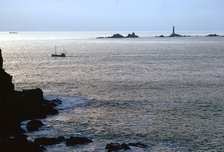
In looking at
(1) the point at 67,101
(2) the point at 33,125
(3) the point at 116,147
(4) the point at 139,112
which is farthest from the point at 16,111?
(3) the point at 116,147

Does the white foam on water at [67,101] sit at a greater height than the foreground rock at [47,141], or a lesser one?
greater

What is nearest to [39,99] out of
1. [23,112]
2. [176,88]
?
[23,112]

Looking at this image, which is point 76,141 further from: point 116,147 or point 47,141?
point 116,147

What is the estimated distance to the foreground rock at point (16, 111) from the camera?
125 ft

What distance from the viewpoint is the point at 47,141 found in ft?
140

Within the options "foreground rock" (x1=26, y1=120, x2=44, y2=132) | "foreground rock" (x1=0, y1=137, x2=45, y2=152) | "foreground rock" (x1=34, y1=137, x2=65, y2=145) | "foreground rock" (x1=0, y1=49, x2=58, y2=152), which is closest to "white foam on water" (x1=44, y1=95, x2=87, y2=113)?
"foreground rock" (x1=0, y1=49, x2=58, y2=152)

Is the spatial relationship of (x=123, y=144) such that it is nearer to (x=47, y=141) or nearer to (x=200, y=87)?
(x=47, y=141)

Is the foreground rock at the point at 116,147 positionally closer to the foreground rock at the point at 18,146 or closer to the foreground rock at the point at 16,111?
the foreground rock at the point at 16,111

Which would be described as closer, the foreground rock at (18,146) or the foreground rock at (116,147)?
the foreground rock at (18,146)

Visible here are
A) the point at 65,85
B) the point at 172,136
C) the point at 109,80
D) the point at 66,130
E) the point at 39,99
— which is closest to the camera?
the point at 172,136

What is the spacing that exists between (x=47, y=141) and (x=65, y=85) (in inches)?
1829

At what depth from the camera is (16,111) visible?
176ft

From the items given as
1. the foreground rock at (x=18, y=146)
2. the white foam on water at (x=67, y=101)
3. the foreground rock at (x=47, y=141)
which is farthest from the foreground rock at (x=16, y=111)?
the white foam on water at (x=67, y=101)

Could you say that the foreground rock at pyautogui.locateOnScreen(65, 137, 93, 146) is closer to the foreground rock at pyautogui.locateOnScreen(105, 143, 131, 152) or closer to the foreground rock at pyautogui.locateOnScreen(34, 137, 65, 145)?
the foreground rock at pyautogui.locateOnScreen(34, 137, 65, 145)
